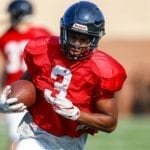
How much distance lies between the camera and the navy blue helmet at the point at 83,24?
16.0 ft

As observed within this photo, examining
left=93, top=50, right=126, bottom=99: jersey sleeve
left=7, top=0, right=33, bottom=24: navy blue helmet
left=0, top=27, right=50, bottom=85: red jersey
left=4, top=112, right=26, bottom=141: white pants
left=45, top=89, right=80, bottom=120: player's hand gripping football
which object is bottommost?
left=4, top=112, right=26, bottom=141: white pants

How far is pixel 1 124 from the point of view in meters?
11.7

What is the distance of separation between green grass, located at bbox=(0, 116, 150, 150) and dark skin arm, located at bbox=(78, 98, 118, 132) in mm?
4461

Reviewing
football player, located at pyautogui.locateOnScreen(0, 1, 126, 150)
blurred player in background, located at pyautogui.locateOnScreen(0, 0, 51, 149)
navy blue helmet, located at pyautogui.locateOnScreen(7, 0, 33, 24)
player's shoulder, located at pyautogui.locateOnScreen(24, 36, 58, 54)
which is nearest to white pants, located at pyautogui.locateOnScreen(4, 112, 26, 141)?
blurred player in background, located at pyautogui.locateOnScreen(0, 0, 51, 149)

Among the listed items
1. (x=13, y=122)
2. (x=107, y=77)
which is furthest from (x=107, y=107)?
(x=13, y=122)

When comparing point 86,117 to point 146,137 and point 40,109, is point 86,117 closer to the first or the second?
point 40,109

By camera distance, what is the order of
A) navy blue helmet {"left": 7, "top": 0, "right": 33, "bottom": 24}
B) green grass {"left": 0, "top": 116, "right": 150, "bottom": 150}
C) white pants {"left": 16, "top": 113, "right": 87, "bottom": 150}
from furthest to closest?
green grass {"left": 0, "top": 116, "right": 150, "bottom": 150}, navy blue helmet {"left": 7, "top": 0, "right": 33, "bottom": 24}, white pants {"left": 16, "top": 113, "right": 87, "bottom": 150}

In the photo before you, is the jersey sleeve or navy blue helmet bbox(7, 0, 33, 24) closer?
the jersey sleeve

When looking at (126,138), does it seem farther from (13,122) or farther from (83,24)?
(83,24)

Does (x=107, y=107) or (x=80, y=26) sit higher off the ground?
(x=80, y=26)

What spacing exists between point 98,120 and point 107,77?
0.25 m

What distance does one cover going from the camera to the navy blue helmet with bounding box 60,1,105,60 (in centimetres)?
489

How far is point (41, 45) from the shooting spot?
5.12m

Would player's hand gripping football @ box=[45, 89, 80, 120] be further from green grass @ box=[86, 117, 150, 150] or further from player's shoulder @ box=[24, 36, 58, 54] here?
green grass @ box=[86, 117, 150, 150]
